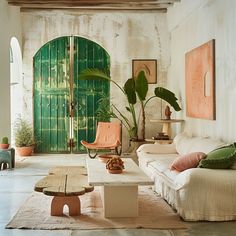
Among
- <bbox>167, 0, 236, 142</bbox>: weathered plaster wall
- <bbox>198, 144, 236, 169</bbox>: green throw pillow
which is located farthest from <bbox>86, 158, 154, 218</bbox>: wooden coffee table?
<bbox>167, 0, 236, 142</bbox>: weathered plaster wall

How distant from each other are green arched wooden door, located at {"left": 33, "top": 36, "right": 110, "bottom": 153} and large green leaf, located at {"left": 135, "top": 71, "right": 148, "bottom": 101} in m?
1.23

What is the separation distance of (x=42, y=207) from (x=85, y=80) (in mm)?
5363

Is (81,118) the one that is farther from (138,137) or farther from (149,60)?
(149,60)

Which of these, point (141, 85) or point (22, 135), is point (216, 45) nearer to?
point (141, 85)

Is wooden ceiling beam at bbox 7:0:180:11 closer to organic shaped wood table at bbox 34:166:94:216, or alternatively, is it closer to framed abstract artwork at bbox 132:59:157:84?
framed abstract artwork at bbox 132:59:157:84

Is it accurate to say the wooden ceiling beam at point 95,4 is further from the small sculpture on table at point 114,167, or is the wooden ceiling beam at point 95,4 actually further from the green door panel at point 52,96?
the small sculpture on table at point 114,167

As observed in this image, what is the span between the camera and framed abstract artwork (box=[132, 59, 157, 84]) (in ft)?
33.2

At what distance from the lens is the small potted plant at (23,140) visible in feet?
31.8

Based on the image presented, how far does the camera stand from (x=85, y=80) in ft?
33.2

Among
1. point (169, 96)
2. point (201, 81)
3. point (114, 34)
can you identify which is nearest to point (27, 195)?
point (201, 81)

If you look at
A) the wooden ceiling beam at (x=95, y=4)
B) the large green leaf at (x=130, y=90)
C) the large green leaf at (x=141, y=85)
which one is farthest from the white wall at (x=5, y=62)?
the large green leaf at (x=141, y=85)

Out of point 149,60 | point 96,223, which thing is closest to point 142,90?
point 149,60

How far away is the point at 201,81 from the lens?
281 inches

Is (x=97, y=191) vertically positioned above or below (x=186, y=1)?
below
